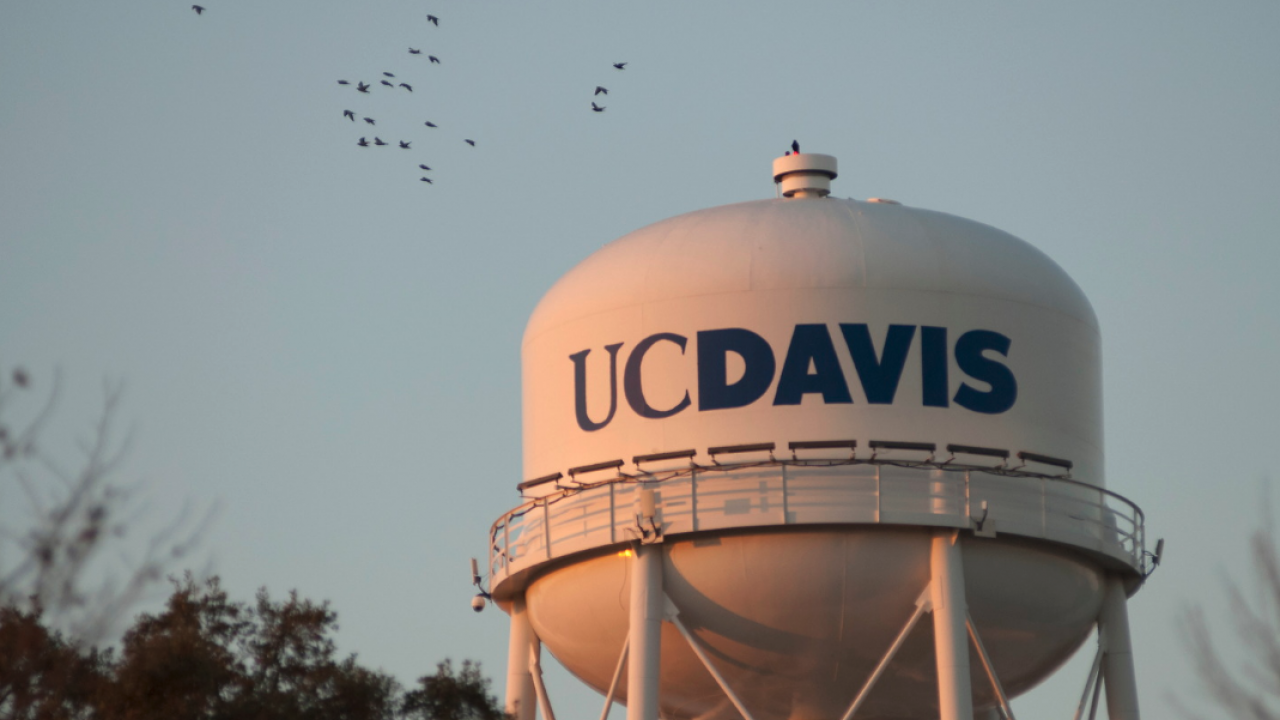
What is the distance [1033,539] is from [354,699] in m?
8.72

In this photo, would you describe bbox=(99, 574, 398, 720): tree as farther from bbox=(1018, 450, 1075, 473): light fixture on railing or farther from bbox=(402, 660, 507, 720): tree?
bbox=(1018, 450, 1075, 473): light fixture on railing

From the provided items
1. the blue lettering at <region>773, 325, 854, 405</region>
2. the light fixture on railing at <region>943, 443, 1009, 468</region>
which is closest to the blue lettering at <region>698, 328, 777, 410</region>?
the blue lettering at <region>773, 325, 854, 405</region>

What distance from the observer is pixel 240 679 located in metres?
23.8

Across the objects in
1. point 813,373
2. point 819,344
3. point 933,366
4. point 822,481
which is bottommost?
point 822,481

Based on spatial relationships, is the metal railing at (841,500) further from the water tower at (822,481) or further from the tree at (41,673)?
the tree at (41,673)

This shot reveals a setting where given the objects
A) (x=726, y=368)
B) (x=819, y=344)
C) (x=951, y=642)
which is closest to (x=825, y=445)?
(x=819, y=344)

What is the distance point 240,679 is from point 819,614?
23.2 feet

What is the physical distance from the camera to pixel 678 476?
26438 mm

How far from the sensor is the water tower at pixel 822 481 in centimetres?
2575

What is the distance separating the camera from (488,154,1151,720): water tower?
25750mm

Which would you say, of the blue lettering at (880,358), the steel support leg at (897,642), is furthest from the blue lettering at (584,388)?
the steel support leg at (897,642)

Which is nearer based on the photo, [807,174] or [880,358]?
[880,358]

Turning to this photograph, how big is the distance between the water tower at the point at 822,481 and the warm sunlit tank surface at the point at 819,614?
3cm

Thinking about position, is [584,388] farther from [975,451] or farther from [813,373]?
[975,451]
